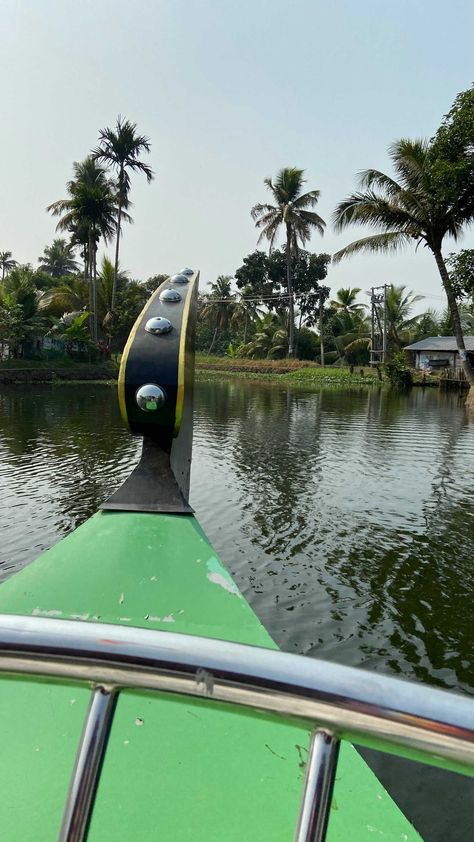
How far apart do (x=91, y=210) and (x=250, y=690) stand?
36.4 meters

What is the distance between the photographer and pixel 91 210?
33719mm

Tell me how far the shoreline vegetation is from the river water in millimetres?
15179

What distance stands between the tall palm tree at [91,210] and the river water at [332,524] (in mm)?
21666

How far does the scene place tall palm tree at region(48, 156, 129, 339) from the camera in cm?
3353

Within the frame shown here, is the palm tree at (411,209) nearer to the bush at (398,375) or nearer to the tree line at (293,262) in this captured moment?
the tree line at (293,262)

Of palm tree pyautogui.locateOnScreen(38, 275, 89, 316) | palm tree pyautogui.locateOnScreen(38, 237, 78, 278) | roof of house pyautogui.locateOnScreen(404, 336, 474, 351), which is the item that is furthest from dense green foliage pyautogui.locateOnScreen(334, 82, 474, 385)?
palm tree pyautogui.locateOnScreen(38, 237, 78, 278)

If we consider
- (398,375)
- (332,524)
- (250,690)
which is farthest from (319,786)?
(398,375)

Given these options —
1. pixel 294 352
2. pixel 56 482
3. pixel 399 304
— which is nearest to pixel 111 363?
pixel 294 352

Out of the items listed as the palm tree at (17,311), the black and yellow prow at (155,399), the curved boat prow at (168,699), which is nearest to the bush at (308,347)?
the palm tree at (17,311)

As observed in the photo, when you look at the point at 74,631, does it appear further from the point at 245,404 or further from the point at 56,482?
the point at 245,404

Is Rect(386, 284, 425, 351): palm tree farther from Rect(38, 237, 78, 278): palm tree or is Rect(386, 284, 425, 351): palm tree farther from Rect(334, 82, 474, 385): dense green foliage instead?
Rect(38, 237, 78, 278): palm tree

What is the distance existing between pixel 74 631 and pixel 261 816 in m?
1.29

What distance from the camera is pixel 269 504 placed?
788 centimetres

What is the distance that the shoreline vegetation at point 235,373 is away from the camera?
1186 inches
